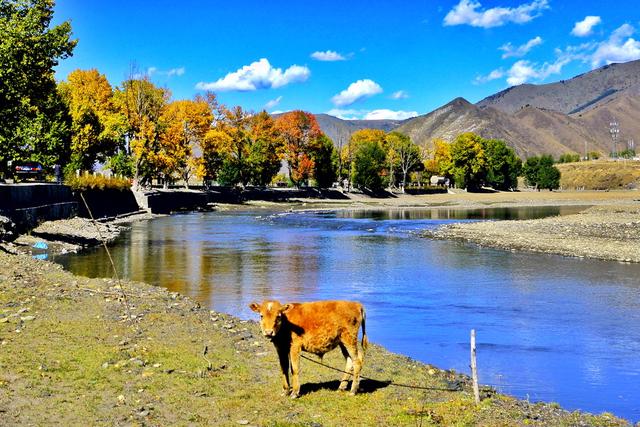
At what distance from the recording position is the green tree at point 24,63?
3641cm

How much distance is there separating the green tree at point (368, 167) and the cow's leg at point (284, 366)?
152 meters

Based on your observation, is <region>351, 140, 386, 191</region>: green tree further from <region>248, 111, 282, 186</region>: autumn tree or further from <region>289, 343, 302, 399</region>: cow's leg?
<region>289, 343, 302, 399</region>: cow's leg

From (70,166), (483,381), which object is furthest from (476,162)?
(483,381)

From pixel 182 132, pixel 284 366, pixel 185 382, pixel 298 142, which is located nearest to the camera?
pixel 284 366

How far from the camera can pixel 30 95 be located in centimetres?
4131

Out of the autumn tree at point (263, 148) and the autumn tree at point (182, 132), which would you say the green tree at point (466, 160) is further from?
the autumn tree at point (182, 132)

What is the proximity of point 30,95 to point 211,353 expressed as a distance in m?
31.5

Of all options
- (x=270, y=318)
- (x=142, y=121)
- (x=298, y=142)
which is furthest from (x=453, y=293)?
(x=298, y=142)

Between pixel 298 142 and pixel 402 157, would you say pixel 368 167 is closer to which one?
pixel 298 142

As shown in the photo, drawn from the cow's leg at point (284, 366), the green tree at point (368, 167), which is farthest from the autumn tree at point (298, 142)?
the cow's leg at point (284, 366)

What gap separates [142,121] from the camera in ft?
342

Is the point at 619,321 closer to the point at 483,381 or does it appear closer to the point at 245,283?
the point at 483,381

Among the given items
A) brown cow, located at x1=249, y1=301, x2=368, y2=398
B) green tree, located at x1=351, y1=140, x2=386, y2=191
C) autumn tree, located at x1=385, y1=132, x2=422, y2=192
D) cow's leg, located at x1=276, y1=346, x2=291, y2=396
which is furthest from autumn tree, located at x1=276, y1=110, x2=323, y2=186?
cow's leg, located at x1=276, y1=346, x2=291, y2=396

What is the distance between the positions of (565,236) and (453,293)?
3276 centimetres
